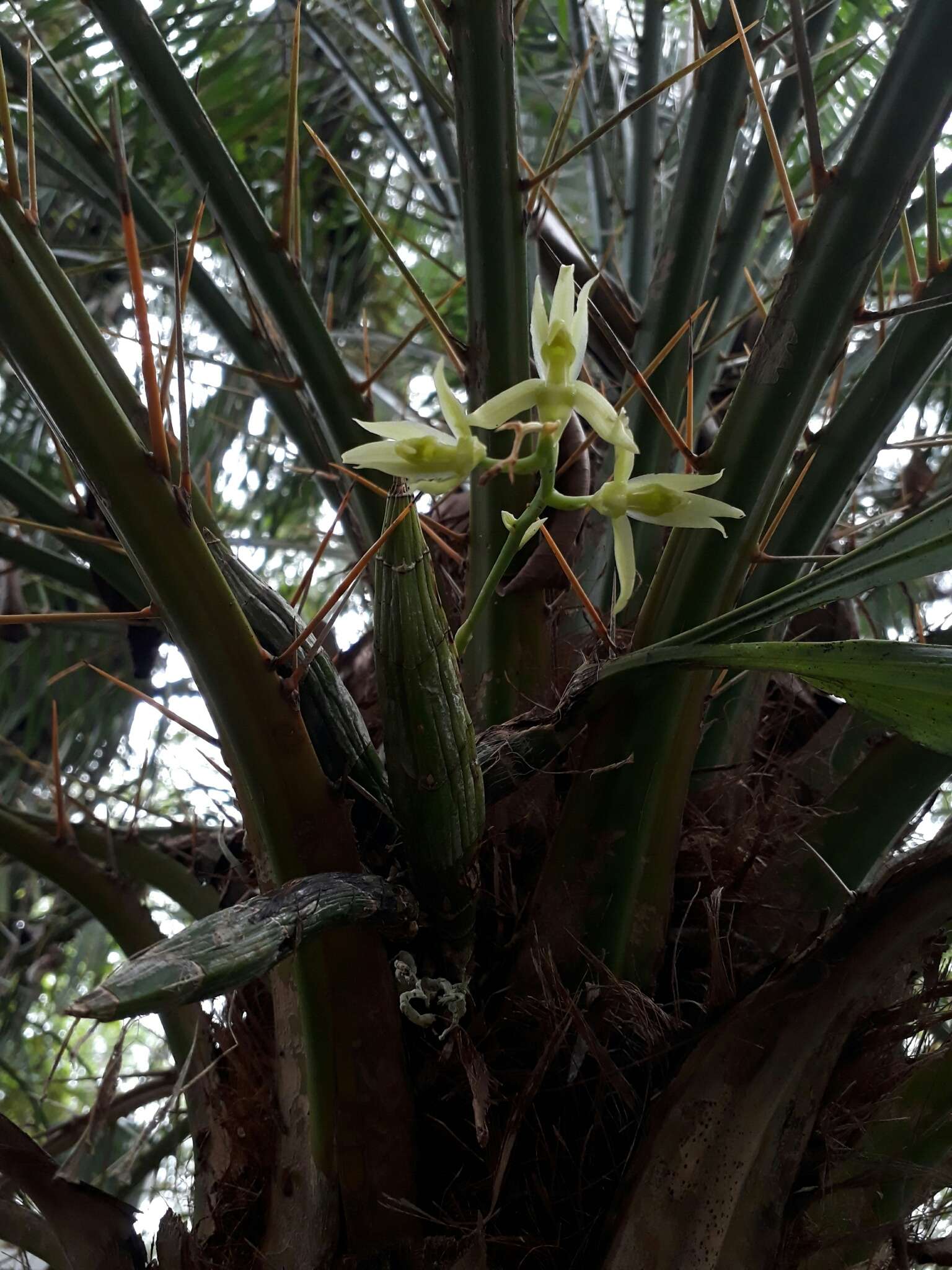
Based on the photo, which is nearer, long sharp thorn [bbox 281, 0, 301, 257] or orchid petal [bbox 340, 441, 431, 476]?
orchid petal [bbox 340, 441, 431, 476]

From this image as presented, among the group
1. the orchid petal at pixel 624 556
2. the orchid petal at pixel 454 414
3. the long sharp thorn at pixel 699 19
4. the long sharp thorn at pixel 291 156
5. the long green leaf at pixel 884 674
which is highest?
the long sharp thorn at pixel 291 156

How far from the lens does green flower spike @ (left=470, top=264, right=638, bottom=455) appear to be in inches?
21.3

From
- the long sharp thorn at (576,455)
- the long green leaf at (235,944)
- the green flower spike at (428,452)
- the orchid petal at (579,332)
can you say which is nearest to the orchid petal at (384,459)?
the green flower spike at (428,452)

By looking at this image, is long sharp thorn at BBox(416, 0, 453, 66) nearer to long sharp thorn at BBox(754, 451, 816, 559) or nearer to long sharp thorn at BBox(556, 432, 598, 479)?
long sharp thorn at BBox(556, 432, 598, 479)

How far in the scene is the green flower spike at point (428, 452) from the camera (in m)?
0.53

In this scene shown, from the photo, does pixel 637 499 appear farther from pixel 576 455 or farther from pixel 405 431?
pixel 576 455

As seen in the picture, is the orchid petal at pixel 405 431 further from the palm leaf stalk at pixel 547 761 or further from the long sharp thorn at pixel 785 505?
the long sharp thorn at pixel 785 505

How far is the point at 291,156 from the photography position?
30.1 inches

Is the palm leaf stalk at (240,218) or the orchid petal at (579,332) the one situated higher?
the palm leaf stalk at (240,218)

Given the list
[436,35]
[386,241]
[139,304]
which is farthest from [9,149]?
[436,35]

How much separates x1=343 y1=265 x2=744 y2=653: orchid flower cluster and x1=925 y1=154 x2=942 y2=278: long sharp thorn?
11.8 inches

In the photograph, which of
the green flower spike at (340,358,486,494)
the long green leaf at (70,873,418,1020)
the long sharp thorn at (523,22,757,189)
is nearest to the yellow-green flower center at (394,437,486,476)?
the green flower spike at (340,358,486,494)

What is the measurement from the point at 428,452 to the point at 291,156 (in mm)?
371

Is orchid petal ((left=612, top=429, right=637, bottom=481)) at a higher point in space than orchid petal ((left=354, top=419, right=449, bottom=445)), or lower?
lower
